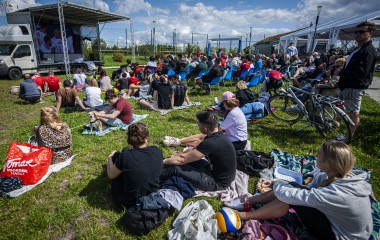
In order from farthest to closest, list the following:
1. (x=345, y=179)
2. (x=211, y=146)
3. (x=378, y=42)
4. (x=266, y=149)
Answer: (x=378, y=42)
(x=266, y=149)
(x=211, y=146)
(x=345, y=179)

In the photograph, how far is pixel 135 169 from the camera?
2.47m

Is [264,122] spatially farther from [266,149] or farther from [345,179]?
[345,179]

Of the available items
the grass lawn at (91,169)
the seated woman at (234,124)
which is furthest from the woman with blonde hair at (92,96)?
the seated woman at (234,124)

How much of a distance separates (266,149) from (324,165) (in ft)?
7.63

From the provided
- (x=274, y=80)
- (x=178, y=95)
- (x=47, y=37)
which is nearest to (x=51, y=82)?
(x=178, y=95)

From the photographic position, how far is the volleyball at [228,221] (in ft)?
7.49

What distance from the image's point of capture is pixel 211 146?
277 centimetres

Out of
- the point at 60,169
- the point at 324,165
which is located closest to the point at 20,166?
the point at 60,169

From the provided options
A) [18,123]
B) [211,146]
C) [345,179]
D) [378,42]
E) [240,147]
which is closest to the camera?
[345,179]

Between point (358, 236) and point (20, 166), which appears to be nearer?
point (358, 236)

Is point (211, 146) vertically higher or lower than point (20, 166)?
higher

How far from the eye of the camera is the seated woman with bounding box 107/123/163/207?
2.48 m

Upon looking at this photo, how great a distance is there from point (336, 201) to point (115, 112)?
452cm

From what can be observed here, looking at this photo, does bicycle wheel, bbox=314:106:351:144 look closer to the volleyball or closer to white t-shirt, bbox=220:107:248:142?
white t-shirt, bbox=220:107:248:142
